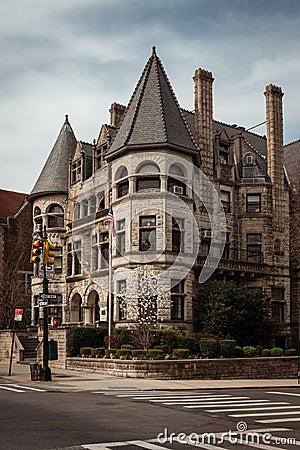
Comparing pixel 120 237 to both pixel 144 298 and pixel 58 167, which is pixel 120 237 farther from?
pixel 58 167

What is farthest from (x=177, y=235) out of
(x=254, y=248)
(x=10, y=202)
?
(x=10, y=202)

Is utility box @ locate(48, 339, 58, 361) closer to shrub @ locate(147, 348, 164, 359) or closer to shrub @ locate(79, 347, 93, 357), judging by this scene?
shrub @ locate(147, 348, 164, 359)

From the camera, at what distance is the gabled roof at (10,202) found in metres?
61.8

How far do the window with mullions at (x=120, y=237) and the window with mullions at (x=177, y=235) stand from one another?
3176 millimetres

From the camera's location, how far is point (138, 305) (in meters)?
37.1

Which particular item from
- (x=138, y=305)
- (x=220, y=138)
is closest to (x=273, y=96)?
(x=220, y=138)

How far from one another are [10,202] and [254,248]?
97.0ft

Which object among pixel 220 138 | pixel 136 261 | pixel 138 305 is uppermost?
pixel 220 138

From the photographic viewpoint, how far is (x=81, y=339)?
34531 mm

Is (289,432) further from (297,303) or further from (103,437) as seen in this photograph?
(297,303)

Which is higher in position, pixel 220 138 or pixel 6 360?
pixel 220 138

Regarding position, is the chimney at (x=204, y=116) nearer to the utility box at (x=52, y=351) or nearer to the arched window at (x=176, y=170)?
the arched window at (x=176, y=170)

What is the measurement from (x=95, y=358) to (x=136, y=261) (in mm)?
7957

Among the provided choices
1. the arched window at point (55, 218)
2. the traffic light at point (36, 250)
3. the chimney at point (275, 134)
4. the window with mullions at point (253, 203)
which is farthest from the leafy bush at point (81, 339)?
the chimney at point (275, 134)
